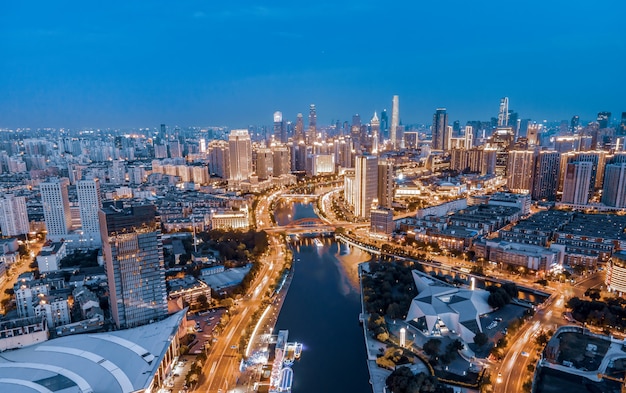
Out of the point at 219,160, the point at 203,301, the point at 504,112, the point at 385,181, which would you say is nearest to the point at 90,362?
the point at 203,301

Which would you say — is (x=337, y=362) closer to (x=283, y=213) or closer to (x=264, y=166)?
(x=283, y=213)

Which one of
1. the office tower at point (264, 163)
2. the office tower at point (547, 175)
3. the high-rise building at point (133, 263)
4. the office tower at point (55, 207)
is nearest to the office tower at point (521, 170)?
the office tower at point (547, 175)

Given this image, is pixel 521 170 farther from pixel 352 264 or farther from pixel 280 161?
pixel 280 161

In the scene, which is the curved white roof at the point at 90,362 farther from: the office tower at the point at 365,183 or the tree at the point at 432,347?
the office tower at the point at 365,183

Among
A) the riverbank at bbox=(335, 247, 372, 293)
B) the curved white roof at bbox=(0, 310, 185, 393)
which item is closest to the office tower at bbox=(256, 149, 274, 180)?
the riverbank at bbox=(335, 247, 372, 293)

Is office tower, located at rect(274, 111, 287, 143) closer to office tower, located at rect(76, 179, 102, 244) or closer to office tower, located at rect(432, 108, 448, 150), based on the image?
office tower, located at rect(432, 108, 448, 150)

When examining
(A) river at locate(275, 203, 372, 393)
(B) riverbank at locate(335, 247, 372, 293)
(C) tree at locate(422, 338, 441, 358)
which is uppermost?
(C) tree at locate(422, 338, 441, 358)
